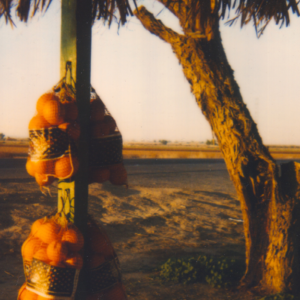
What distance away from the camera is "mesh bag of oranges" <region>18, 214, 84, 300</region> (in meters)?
2.31

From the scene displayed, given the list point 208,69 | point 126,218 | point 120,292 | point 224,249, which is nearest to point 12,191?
point 126,218

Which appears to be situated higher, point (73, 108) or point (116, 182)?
point (73, 108)

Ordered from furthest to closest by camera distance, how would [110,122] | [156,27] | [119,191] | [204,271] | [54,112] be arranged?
Result: [119,191] < [204,271] < [156,27] < [110,122] < [54,112]

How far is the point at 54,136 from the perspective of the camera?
230 cm

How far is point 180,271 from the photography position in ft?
17.1

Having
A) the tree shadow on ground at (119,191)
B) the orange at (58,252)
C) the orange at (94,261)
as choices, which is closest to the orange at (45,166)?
the orange at (58,252)

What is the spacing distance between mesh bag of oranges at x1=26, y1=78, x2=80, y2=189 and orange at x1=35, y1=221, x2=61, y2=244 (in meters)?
0.32

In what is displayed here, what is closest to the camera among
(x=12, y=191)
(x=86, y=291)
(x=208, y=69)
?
(x=86, y=291)

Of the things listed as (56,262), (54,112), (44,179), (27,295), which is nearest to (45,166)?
(44,179)

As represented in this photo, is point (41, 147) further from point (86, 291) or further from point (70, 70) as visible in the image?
point (86, 291)

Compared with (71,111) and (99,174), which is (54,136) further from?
(99,174)

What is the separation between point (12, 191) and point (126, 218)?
3.59 m

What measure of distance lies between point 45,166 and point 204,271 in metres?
→ 3.71

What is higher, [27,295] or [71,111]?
[71,111]
